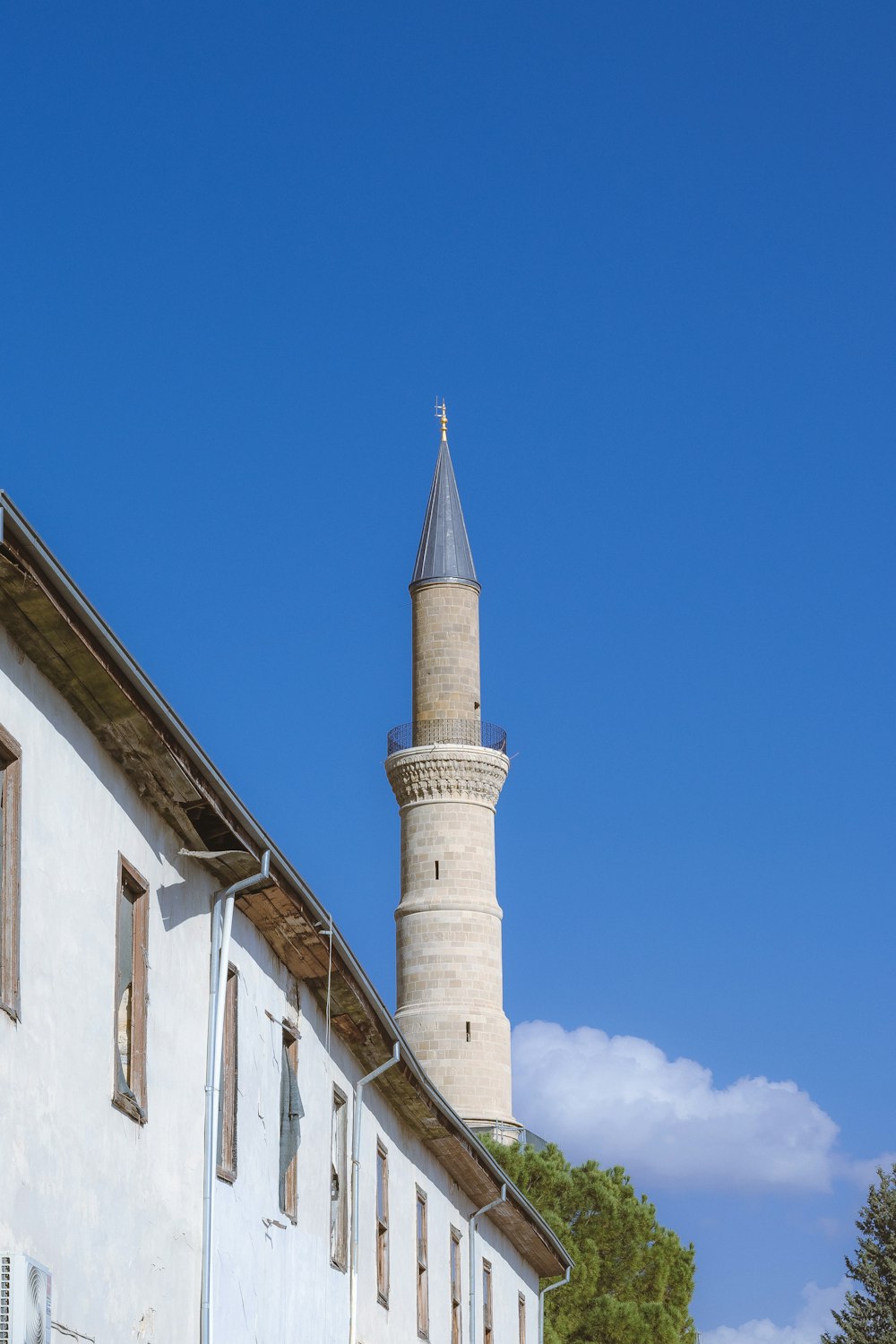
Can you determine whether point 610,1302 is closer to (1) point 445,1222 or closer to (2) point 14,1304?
(1) point 445,1222

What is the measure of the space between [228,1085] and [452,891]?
136 ft

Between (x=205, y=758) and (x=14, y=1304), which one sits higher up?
(x=205, y=758)

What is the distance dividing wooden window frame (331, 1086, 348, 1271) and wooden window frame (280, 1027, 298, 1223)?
1.49 metres

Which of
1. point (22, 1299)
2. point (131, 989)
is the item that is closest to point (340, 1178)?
point (131, 989)

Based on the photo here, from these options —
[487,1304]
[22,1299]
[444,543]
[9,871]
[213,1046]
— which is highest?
[444,543]

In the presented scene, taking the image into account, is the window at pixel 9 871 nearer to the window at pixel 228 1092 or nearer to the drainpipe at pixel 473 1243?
the window at pixel 228 1092

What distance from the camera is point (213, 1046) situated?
12.4m

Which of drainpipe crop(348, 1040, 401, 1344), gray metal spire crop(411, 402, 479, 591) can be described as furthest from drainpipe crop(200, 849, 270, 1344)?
gray metal spire crop(411, 402, 479, 591)

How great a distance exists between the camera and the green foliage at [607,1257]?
131 ft

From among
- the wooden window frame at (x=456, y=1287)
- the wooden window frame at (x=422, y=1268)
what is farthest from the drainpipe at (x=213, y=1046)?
the wooden window frame at (x=456, y=1287)

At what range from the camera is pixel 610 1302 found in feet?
131

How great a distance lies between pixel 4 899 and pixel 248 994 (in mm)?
4836

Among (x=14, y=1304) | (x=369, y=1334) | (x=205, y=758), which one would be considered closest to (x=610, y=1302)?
(x=369, y=1334)

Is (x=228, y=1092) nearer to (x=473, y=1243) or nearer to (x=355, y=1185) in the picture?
(x=355, y=1185)
